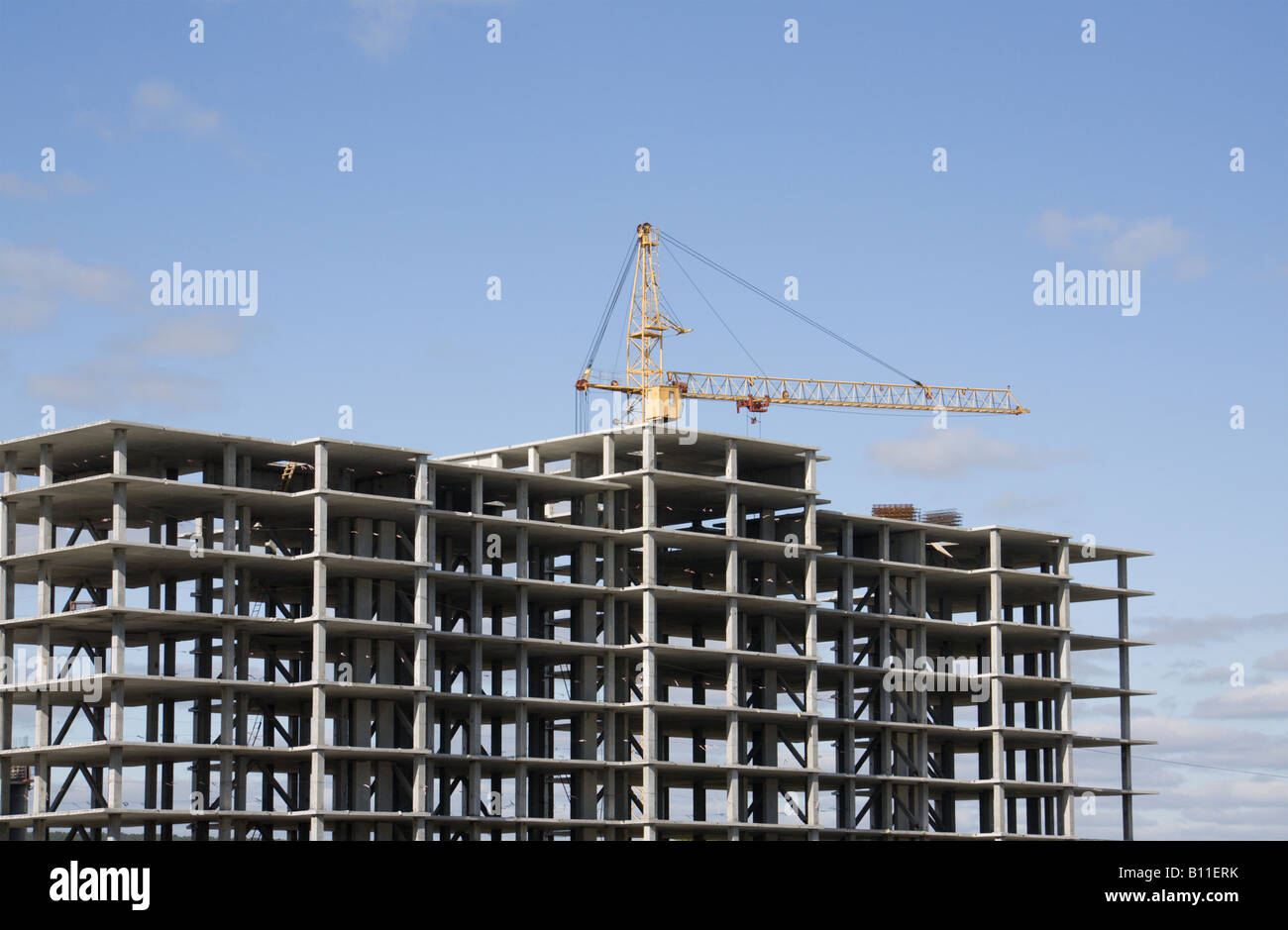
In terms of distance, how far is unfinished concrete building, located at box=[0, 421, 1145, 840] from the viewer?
99250 millimetres

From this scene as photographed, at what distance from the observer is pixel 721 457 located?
120 m

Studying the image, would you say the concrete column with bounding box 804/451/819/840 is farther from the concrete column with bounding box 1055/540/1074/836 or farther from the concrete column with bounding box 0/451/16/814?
the concrete column with bounding box 0/451/16/814

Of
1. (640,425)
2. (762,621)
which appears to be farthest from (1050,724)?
(640,425)

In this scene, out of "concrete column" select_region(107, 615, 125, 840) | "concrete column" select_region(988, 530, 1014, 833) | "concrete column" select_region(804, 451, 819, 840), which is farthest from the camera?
"concrete column" select_region(988, 530, 1014, 833)

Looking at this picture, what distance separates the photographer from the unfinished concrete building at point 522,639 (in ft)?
326

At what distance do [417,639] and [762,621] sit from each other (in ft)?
84.4

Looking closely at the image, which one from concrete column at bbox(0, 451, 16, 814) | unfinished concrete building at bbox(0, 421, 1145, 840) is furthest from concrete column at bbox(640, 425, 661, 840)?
concrete column at bbox(0, 451, 16, 814)

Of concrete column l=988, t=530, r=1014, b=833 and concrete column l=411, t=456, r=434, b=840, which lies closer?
concrete column l=411, t=456, r=434, b=840

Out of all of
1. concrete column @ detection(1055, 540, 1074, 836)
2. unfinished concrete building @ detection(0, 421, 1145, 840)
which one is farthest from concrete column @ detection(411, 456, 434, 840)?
concrete column @ detection(1055, 540, 1074, 836)

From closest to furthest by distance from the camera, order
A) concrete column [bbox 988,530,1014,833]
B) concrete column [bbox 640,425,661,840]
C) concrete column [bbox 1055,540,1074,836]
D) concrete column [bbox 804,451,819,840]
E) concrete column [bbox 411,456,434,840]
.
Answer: concrete column [bbox 411,456,434,840] → concrete column [bbox 640,425,661,840] → concrete column [bbox 804,451,819,840] → concrete column [bbox 988,530,1014,833] → concrete column [bbox 1055,540,1074,836]

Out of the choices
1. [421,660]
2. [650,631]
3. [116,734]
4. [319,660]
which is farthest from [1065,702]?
[116,734]

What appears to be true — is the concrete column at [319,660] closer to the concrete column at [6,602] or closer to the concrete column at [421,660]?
the concrete column at [421,660]

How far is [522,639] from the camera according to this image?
110 meters

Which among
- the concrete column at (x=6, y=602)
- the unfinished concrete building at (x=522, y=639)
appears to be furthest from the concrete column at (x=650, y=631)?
the concrete column at (x=6, y=602)
